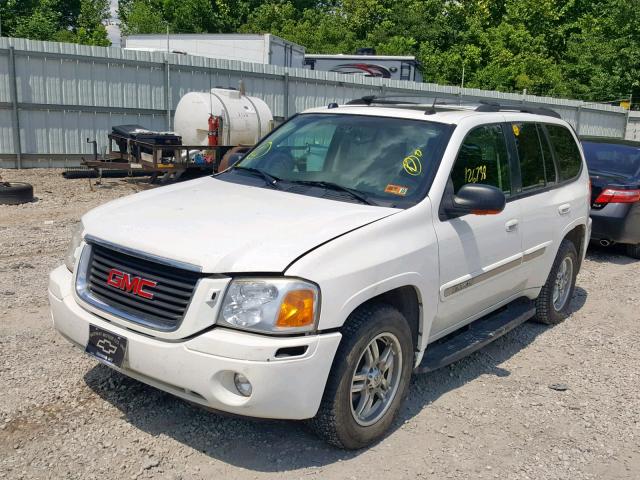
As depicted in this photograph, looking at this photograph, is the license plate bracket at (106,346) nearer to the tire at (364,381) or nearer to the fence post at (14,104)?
the tire at (364,381)

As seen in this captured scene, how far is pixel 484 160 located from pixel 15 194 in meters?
8.20

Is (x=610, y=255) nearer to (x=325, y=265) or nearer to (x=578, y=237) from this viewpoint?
(x=578, y=237)

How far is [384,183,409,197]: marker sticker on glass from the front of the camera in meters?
4.06

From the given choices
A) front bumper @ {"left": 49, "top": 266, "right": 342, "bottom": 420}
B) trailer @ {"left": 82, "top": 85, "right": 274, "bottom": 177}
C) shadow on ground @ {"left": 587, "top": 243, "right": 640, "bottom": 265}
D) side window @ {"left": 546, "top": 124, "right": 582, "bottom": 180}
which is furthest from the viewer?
trailer @ {"left": 82, "top": 85, "right": 274, "bottom": 177}

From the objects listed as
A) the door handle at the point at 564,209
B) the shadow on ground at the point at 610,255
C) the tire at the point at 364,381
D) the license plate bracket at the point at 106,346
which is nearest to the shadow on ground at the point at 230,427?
the tire at the point at 364,381

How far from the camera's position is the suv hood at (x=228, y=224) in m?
3.22

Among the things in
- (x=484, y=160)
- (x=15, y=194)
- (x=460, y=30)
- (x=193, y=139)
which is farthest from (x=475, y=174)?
(x=460, y=30)

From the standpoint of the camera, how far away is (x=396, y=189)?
409 cm

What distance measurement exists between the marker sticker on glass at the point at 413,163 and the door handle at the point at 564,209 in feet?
6.02

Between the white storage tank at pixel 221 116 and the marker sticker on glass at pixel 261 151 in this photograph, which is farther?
the white storage tank at pixel 221 116

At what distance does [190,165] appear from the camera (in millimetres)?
13133

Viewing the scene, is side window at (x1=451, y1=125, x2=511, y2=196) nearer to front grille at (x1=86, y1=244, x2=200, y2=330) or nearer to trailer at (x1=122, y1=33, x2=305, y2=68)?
front grille at (x1=86, y1=244, x2=200, y2=330)

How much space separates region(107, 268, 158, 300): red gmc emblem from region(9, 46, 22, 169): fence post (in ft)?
39.6

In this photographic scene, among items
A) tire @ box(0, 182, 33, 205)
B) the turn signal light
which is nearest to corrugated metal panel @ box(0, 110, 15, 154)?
tire @ box(0, 182, 33, 205)
